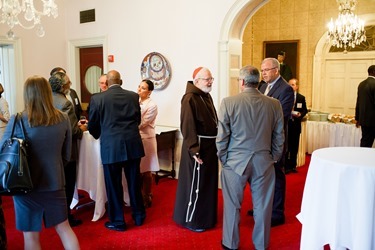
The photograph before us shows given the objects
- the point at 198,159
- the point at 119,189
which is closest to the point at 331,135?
the point at 198,159

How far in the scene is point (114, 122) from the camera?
351 centimetres

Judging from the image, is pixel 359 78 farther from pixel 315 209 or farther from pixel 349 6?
pixel 315 209

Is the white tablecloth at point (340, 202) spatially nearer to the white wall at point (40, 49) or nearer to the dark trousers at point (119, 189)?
the dark trousers at point (119, 189)

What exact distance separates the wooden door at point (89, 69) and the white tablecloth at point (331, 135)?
405 centimetres

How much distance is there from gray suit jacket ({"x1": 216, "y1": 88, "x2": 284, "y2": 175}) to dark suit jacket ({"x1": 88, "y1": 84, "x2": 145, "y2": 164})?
3.15 ft

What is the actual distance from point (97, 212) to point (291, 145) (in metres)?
3.26

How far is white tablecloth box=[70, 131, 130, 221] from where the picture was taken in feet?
12.5

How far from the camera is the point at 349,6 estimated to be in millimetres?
6859

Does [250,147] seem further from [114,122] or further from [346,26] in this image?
[346,26]

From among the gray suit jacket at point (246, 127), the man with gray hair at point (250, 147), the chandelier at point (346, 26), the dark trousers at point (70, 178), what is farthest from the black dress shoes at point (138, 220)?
the chandelier at point (346, 26)

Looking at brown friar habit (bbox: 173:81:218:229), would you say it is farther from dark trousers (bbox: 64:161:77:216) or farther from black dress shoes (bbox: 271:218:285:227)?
dark trousers (bbox: 64:161:77:216)

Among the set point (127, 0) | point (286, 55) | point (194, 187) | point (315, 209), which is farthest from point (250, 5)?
point (286, 55)

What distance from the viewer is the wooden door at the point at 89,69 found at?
6.77m

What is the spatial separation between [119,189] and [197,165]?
788 millimetres
